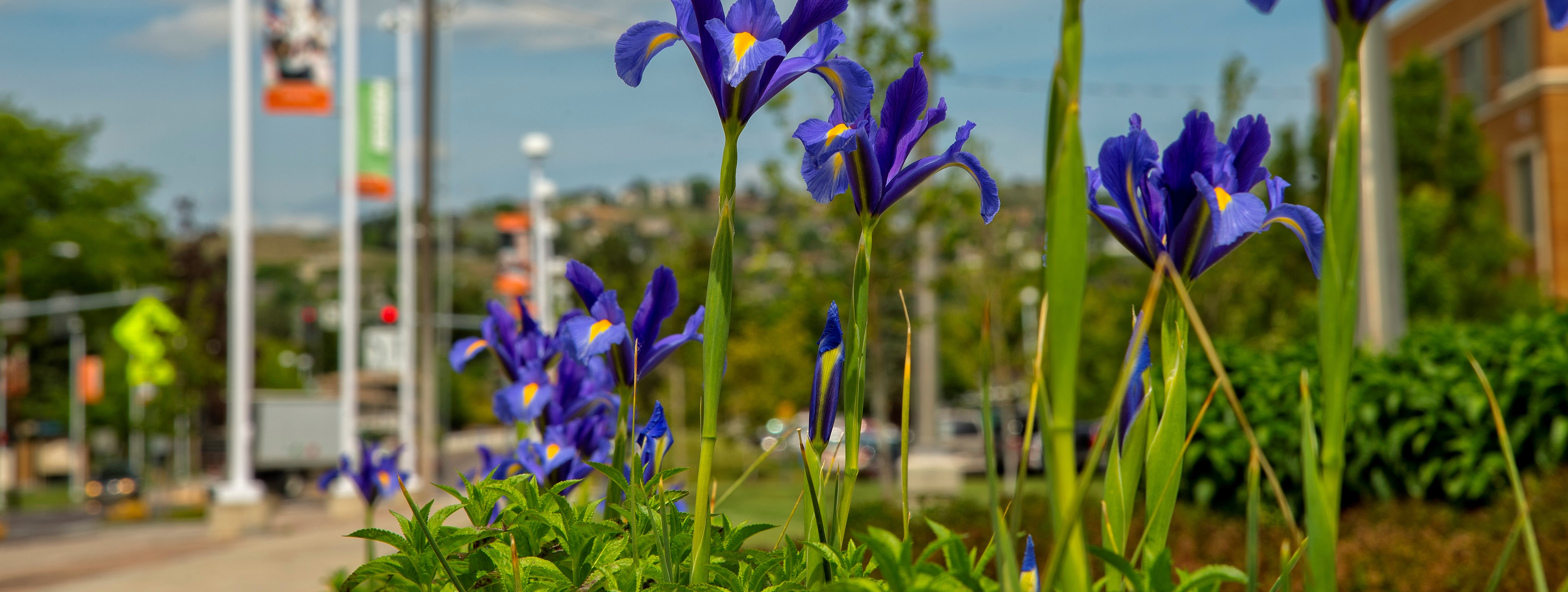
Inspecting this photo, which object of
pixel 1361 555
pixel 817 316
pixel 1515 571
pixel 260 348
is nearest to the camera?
pixel 1515 571

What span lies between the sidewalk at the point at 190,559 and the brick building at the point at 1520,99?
23380 mm

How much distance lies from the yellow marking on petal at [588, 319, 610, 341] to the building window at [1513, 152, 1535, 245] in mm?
33400

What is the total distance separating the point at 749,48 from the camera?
1.32m

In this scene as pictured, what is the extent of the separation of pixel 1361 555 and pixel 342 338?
19.1 meters

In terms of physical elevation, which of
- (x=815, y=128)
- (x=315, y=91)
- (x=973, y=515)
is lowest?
(x=973, y=515)

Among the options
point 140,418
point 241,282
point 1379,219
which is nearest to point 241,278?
point 241,282

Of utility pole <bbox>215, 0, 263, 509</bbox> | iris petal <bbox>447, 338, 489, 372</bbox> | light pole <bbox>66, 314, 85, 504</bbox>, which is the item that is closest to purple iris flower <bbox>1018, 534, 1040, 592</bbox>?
iris petal <bbox>447, 338, 489, 372</bbox>

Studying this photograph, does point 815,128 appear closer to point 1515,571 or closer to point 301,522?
point 1515,571

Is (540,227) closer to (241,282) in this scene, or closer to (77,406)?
(241,282)

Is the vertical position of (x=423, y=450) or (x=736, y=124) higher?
(x=736, y=124)

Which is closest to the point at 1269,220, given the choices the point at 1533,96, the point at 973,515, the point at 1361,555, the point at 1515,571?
the point at 1515,571

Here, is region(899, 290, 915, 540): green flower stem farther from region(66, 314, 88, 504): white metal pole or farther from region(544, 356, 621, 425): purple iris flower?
region(66, 314, 88, 504): white metal pole

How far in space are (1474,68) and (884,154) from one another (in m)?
36.1

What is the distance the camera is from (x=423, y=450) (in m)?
21.9
